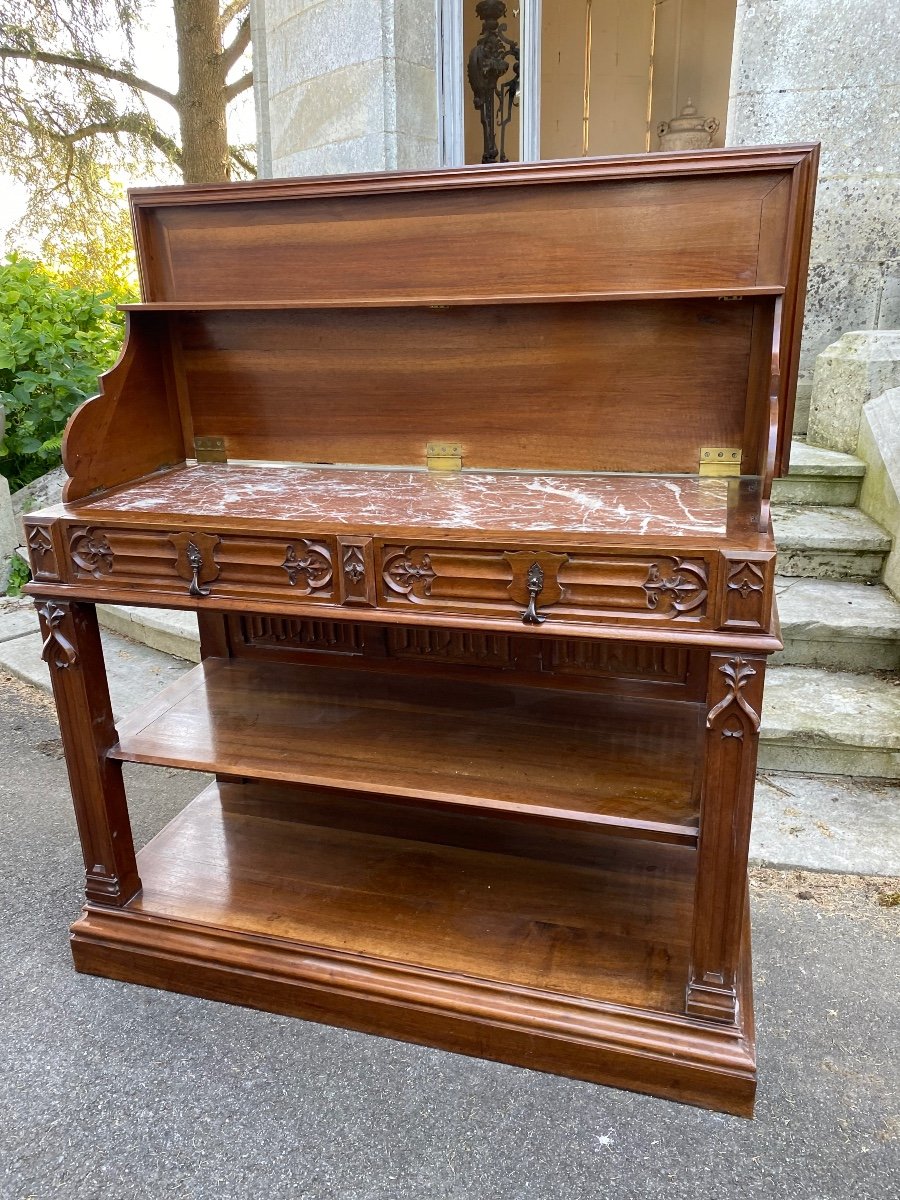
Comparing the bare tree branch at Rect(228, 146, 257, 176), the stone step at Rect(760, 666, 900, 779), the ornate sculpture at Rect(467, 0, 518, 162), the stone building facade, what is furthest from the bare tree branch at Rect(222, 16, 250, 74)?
the stone step at Rect(760, 666, 900, 779)

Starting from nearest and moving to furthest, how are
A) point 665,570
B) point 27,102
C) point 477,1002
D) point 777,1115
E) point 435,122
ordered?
point 665,570
point 777,1115
point 477,1002
point 435,122
point 27,102

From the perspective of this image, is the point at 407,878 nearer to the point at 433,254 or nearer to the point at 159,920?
the point at 159,920

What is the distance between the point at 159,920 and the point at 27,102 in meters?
8.20

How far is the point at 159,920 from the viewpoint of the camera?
187 centimetres

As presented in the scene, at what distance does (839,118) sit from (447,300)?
2.53m

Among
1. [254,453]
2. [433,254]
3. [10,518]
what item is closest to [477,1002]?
[254,453]

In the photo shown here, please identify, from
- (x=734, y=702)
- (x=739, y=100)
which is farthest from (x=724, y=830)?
(x=739, y=100)

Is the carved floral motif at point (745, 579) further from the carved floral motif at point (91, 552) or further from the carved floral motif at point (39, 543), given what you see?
the carved floral motif at point (39, 543)

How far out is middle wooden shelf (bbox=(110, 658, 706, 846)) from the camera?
159 cm

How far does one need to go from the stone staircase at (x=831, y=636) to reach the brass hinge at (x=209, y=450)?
171cm

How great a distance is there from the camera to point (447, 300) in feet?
5.75

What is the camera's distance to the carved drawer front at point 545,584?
1325mm

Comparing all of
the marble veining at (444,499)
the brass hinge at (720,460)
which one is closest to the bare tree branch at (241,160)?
the marble veining at (444,499)

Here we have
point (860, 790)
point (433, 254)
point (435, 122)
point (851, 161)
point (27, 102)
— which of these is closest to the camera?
point (433, 254)
